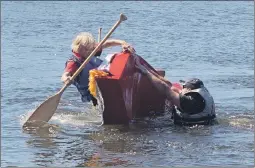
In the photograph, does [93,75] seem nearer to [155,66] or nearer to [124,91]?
[124,91]

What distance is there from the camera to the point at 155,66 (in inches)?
545

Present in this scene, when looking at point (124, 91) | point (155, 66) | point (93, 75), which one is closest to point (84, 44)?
point (93, 75)

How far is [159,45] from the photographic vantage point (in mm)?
17109

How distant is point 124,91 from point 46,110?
38.2 inches

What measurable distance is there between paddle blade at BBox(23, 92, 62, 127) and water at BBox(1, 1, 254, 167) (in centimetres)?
12

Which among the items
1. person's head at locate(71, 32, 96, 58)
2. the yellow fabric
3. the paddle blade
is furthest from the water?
person's head at locate(71, 32, 96, 58)

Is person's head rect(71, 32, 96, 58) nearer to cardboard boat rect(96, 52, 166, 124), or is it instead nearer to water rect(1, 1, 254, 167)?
cardboard boat rect(96, 52, 166, 124)

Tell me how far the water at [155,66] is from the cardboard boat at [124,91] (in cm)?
15

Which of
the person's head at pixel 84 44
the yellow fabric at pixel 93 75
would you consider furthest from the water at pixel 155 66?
the person's head at pixel 84 44

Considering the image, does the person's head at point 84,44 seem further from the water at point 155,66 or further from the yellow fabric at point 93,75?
the water at point 155,66

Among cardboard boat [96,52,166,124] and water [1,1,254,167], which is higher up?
cardboard boat [96,52,166,124]

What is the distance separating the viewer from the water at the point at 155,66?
7.23 metres

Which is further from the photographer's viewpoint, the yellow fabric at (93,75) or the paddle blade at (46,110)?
the paddle blade at (46,110)

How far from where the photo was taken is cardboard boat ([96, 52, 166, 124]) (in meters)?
8.10
